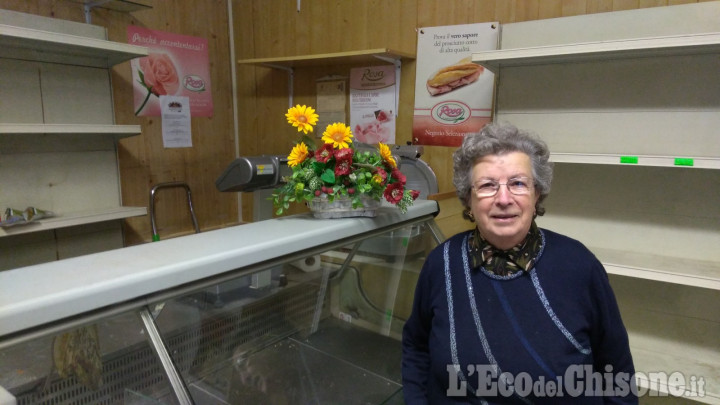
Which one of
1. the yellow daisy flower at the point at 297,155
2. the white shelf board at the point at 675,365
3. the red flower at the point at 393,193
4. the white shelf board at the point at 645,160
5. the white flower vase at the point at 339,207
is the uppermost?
the yellow daisy flower at the point at 297,155

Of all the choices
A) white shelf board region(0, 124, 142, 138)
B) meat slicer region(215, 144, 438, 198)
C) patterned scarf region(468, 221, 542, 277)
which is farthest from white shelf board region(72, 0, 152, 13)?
→ patterned scarf region(468, 221, 542, 277)

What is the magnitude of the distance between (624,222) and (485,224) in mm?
1226

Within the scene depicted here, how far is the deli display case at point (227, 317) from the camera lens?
0.77m

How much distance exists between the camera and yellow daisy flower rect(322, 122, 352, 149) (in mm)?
1223

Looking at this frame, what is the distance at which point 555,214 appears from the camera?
7.04 feet

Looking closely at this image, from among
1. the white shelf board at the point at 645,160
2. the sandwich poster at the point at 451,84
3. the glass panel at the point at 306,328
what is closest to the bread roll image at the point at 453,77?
the sandwich poster at the point at 451,84

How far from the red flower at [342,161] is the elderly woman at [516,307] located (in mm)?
290

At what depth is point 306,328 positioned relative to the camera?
151cm

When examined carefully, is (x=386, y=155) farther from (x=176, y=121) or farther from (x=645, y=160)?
(x=176, y=121)

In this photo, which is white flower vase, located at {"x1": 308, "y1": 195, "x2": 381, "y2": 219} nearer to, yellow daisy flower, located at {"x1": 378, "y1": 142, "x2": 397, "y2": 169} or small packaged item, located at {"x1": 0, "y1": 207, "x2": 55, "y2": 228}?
yellow daisy flower, located at {"x1": 378, "y1": 142, "x2": 397, "y2": 169}

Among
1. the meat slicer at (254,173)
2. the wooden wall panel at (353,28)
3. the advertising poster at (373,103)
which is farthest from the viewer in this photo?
the advertising poster at (373,103)

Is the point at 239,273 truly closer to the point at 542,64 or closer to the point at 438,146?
the point at 542,64

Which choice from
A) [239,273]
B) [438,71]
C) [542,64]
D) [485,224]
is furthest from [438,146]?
[239,273]

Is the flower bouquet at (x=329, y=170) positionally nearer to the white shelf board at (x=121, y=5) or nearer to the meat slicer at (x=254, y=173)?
the meat slicer at (x=254, y=173)
